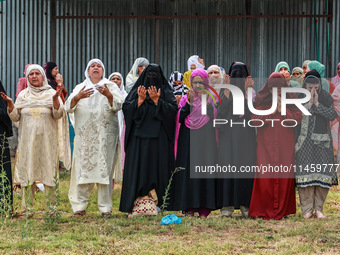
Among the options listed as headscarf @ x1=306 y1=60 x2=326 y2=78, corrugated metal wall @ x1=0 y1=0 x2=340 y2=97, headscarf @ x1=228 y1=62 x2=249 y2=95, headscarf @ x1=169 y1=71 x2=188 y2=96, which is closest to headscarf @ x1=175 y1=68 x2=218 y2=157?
headscarf @ x1=228 y1=62 x2=249 y2=95

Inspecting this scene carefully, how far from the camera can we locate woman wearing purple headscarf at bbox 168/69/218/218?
6723 mm

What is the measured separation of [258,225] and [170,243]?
3.84ft

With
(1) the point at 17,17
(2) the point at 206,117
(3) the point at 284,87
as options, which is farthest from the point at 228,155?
(1) the point at 17,17

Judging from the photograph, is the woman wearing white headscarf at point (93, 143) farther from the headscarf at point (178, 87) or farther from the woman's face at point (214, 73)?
the headscarf at point (178, 87)

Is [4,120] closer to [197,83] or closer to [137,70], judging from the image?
[197,83]

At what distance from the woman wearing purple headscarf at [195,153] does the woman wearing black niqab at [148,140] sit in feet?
0.44

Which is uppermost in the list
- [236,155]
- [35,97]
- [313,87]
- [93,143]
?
[313,87]

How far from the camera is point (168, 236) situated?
580 cm

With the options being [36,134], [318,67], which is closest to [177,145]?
[36,134]

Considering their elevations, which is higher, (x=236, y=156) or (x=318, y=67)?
(x=318, y=67)

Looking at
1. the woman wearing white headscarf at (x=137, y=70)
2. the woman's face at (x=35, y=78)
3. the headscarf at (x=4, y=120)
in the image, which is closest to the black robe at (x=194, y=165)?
the woman's face at (x=35, y=78)

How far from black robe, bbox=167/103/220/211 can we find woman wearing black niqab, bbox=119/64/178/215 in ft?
0.43

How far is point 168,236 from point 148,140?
137 cm

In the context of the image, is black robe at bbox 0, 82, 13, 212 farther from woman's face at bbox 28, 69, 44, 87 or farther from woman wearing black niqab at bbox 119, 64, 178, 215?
woman wearing black niqab at bbox 119, 64, 178, 215
